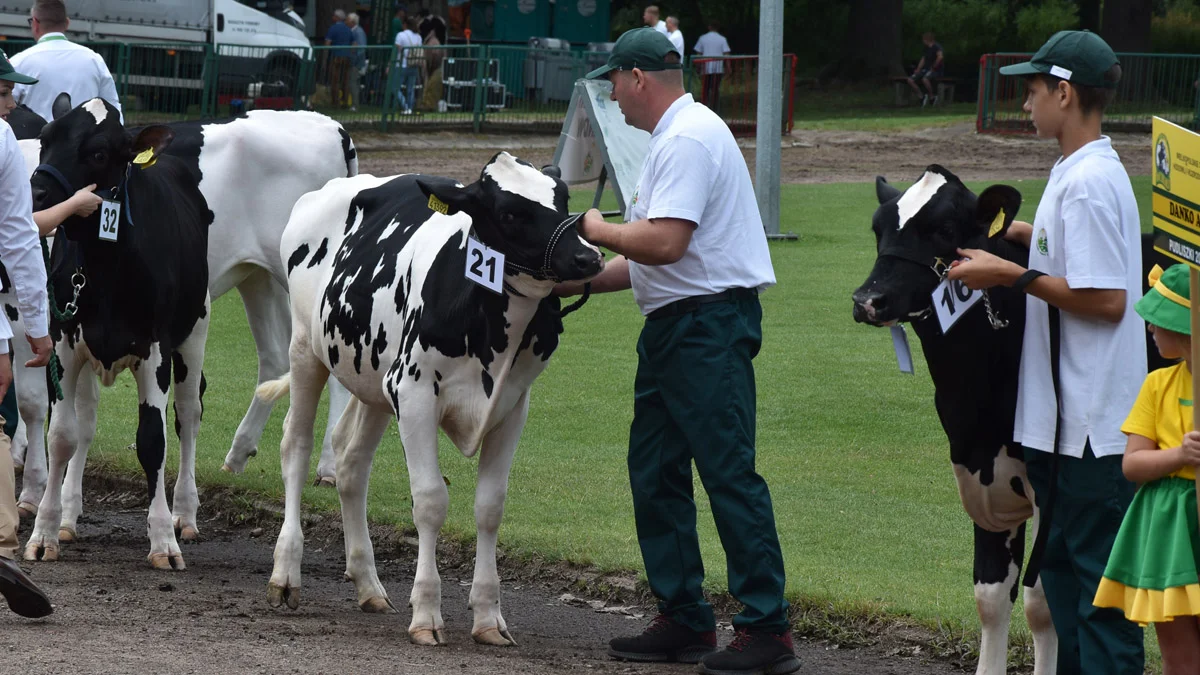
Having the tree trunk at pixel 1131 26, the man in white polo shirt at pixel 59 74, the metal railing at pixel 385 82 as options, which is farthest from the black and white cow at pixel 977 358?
the tree trunk at pixel 1131 26

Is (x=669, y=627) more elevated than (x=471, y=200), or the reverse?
(x=471, y=200)

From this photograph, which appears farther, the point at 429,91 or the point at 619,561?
the point at 429,91

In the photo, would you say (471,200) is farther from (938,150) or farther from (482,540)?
(938,150)

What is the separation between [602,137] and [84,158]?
9.09 m

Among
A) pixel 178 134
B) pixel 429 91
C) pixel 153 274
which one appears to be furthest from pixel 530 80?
pixel 153 274

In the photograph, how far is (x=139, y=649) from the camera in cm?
605

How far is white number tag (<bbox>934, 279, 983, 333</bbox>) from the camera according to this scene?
5.38 metres

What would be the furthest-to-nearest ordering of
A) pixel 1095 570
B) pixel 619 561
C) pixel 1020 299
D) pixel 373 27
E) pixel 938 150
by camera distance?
pixel 373 27, pixel 938 150, pixel 619 561, pixel 1020 299, pixel 1095 570

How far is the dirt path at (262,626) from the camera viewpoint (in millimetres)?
5961

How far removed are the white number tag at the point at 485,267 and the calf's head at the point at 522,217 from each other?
0.20 ft

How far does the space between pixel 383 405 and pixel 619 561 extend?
1475 mm

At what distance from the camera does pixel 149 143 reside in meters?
8.01

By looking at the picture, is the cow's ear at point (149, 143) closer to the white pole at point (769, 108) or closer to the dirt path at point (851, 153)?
the white pole at point (769, 108)

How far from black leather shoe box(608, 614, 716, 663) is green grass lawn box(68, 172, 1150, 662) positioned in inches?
33.6
